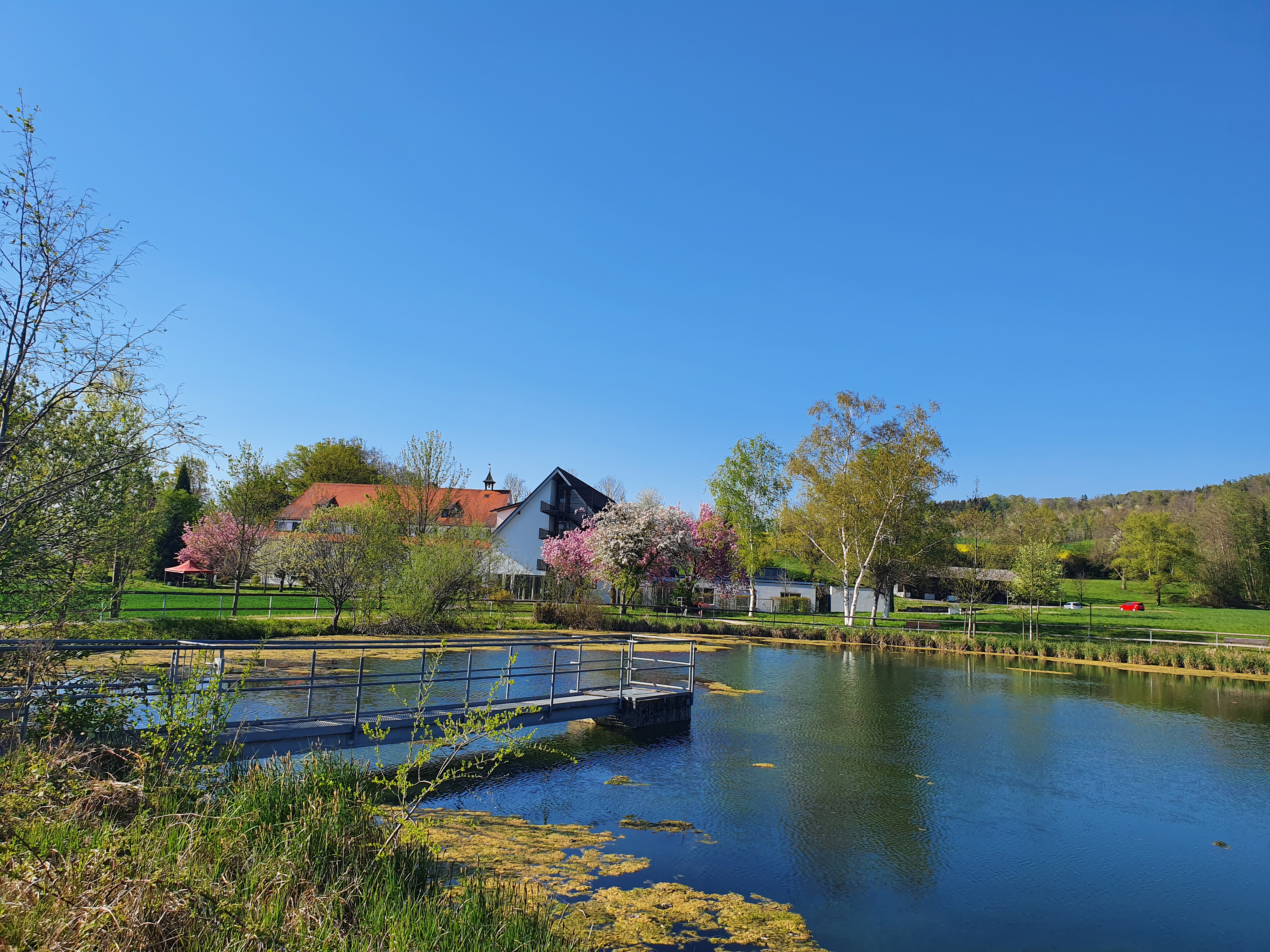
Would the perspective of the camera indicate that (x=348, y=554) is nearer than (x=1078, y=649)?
Yes

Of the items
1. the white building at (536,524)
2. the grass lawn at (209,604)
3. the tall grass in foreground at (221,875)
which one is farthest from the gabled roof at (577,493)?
the tall grass in foreground at (221,875)

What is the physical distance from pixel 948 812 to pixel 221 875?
11.0 m

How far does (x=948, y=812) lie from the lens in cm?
1228

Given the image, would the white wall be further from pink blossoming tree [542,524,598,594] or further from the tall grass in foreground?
the tall grass in foreground

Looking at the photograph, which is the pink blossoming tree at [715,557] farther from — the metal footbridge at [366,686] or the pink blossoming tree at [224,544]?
the pink blossoming tree at [224,544]

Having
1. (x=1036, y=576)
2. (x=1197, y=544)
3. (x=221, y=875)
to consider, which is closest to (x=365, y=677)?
(x=221, y=875)

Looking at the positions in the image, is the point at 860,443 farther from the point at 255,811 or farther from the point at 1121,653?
the point at 255,811

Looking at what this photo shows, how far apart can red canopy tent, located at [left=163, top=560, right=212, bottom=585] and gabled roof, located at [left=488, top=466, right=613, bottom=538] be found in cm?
1979

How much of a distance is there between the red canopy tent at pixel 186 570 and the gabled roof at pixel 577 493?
19785 millimetres

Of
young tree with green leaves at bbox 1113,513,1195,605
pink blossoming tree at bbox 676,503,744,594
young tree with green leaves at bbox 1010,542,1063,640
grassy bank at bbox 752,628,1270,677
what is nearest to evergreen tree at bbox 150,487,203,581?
pink blossoming tree at bbox 676,503,744,594

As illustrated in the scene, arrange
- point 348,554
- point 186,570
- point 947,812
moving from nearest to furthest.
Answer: point 947,812
point 348,554
point 186,570

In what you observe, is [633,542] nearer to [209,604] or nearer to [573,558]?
[573,558]

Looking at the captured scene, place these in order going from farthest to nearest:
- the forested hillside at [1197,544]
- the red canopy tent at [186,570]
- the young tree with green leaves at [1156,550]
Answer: the young tree with green leaves at [1156,550], the forested hillside at [1197,544], the red canopy tent at [186,570]

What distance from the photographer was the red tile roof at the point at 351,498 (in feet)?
193
